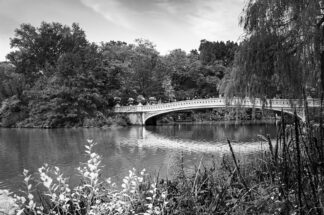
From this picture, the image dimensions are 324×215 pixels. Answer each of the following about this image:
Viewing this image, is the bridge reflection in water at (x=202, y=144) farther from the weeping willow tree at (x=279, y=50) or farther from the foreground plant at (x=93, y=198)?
the foreground plant at (x=93, y=198)

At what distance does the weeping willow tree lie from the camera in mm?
5055

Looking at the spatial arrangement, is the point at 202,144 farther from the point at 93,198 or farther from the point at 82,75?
the point at 82,75

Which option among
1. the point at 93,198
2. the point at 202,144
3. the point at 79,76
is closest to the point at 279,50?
the point at 93,198

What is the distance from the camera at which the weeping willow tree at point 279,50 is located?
16.6 feet

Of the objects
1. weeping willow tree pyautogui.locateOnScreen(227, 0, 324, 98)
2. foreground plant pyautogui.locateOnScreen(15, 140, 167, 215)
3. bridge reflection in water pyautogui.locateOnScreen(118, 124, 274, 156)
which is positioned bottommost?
bridge reflection in water pyautogui.locateOnScreen(118, 124, 274, 156)

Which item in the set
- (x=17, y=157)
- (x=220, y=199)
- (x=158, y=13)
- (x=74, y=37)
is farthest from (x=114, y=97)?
(x=220, y=199)

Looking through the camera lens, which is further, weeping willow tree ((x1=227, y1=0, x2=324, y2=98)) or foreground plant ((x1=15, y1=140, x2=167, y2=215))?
weeping willow tree ((x1=227, y1=0, x2=324, y2=98))

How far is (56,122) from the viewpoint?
2931 centimetres

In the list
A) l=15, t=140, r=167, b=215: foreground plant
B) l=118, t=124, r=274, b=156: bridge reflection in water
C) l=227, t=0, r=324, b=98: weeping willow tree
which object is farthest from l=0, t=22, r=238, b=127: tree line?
l=15, t=140, r=167, b=215: foreground plant

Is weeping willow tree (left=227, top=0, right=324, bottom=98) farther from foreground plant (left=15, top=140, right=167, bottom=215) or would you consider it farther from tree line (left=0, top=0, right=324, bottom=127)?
tree line (left=0, top=0, right=324, bottom=127)

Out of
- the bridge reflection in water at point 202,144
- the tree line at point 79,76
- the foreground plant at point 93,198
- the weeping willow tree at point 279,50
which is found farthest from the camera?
the tree line at point 79,76

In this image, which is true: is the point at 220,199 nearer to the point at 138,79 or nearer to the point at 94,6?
the point at 94,6

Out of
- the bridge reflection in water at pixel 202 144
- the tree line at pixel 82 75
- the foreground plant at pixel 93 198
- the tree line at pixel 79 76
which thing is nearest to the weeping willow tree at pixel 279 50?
the foreground plant at pixel 93 198

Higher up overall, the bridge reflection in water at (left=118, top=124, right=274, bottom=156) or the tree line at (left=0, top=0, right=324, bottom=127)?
the tree line at (left=0, top=0, right=324, bottom=127)
